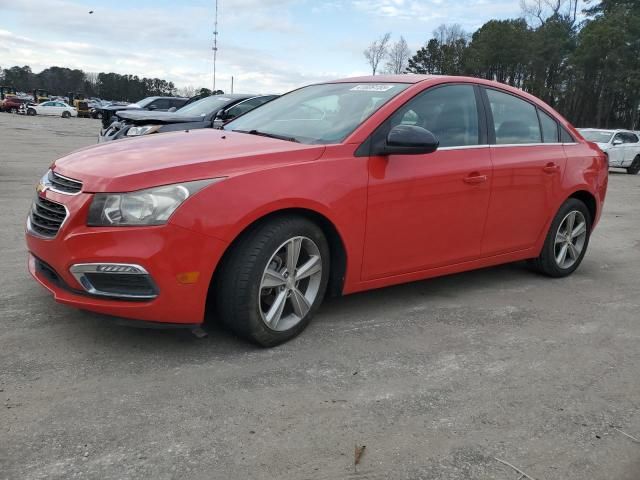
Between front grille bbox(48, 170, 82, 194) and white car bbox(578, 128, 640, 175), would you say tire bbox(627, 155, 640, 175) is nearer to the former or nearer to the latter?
white car bbox(578, 128, 640, 175)

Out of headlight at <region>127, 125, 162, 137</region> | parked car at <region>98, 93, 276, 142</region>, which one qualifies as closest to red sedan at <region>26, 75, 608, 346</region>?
headlight at <region>127, 125, 162, 137</region>

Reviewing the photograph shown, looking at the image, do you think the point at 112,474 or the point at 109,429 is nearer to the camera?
the point at 112,474

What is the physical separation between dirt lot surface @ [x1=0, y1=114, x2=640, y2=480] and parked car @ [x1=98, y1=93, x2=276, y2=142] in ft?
16.4

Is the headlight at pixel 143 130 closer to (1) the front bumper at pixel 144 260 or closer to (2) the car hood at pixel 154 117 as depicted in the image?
(2) the car hood at pixel 154 117

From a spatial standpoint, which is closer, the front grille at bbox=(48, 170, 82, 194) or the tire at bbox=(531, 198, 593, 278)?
the front grille at bbox=(48, 170, 82, 194)

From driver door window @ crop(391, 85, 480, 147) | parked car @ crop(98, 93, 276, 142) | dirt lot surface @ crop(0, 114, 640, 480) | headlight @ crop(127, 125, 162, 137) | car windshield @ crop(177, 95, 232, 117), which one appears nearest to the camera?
dirt lot surface @ crop(0, 114, 640, 480)

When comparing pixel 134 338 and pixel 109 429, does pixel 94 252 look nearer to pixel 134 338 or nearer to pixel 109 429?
pixel 134 338

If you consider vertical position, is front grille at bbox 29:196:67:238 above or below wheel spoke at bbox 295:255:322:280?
above

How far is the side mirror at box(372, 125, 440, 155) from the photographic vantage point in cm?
356

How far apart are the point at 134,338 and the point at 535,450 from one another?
2.18m

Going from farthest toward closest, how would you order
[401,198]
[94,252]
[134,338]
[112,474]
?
[401,198] → [134,338] → [94,252] → [112,474]

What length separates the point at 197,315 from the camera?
309 centimetres

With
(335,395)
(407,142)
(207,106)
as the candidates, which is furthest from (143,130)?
(335,395)

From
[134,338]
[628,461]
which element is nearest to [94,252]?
[134,338]
